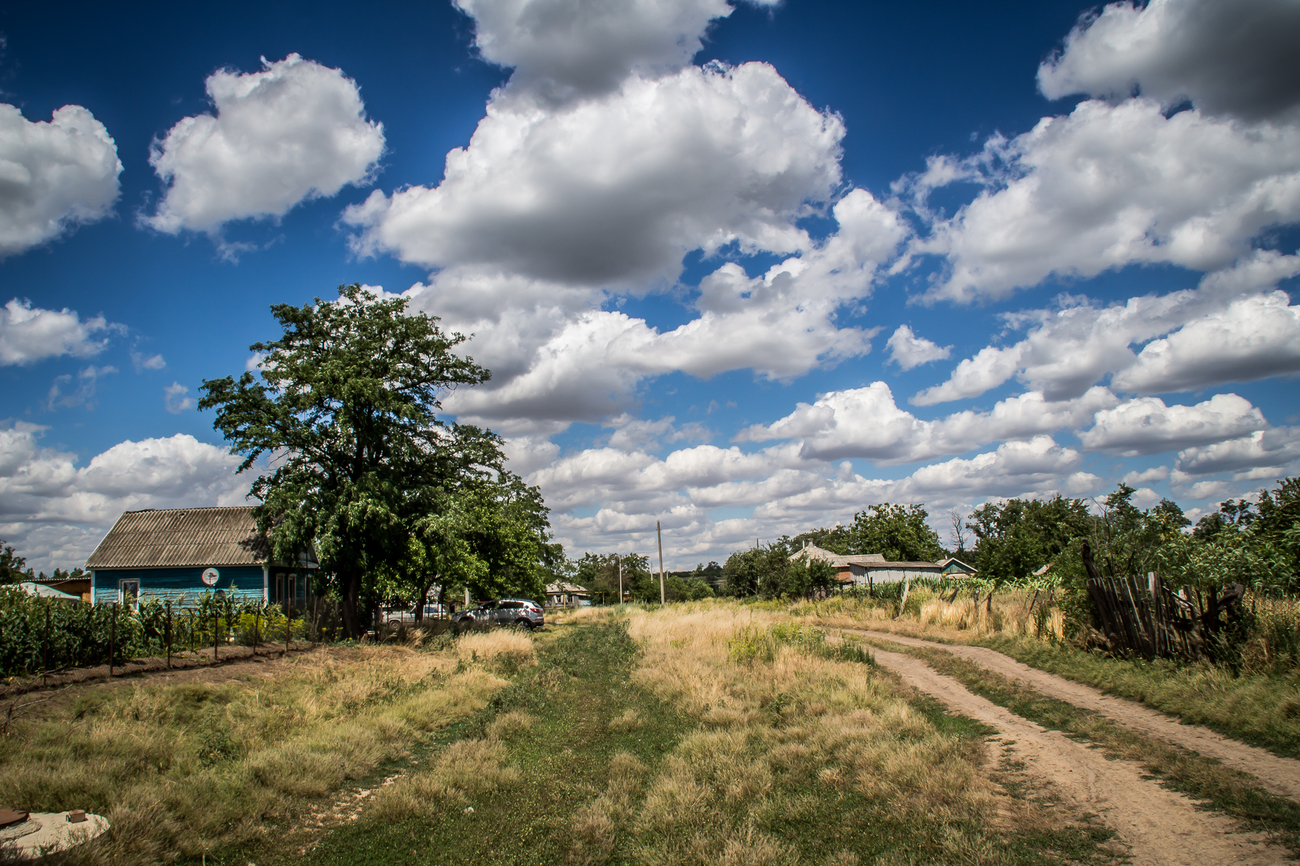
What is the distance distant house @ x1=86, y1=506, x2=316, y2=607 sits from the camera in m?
30.0

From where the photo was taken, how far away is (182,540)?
31.4 metres

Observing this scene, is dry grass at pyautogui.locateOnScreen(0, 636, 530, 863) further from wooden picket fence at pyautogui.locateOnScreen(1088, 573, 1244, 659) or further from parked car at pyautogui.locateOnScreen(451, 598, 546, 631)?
parked car at pyautogui.locateOnScreen(451, 598, 546, 631)

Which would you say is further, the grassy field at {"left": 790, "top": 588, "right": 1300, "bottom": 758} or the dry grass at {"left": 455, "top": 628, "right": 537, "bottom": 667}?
the dry grass at {"left": 455, "top": 628, "right": 537, "bottom": 667}

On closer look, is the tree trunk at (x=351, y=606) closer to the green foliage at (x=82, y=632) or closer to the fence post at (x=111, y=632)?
the green foliage at (x=82, y=632)

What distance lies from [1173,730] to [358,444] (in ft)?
80.7

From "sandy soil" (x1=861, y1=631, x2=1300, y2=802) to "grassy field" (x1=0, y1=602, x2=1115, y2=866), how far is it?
77.7 inches

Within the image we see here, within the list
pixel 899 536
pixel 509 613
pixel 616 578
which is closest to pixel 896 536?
pixel 899 536

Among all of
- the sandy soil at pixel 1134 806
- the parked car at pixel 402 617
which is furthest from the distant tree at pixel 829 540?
the sandy soil at pixel 1134 806

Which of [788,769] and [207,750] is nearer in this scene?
[788,769]

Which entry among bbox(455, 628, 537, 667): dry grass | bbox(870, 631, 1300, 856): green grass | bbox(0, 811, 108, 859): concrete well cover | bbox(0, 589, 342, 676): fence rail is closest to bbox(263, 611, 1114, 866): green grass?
bbox(870, 631, 1300, 856): green grass

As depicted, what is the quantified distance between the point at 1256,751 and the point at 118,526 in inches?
1576

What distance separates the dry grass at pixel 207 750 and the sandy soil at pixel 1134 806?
328 inches

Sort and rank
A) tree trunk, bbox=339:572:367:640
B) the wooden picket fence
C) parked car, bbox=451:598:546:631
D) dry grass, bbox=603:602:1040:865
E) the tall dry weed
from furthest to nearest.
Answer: parked car, bbox=451:598:546:631, tree trunk, bbox=339:572:367:640, the wooden picket fence, the tall dry weed, dry grass, bbox=603:602:1040:865

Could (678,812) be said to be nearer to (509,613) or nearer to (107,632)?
(107,632)
